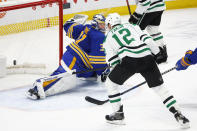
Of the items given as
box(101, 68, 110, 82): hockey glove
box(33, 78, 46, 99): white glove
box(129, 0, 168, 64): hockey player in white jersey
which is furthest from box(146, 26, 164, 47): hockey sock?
box(33, 78, 46, 99): white glove

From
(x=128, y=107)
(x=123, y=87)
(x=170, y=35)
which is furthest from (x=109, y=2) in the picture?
(x=128, y=107)

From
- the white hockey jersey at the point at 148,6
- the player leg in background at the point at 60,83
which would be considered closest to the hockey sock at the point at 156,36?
the white hockey jersey at the point at 148,6

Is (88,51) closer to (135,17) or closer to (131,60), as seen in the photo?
(135,17)

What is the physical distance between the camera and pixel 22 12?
5.95 metres

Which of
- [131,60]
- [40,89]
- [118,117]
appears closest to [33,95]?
[40,89]

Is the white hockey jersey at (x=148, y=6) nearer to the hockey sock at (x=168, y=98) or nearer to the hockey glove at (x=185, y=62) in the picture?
the hockey glove at (x=185, y=62)

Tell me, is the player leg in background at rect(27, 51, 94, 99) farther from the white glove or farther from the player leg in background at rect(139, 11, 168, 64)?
the player leg in background at rect(139, 11, 168, 64)

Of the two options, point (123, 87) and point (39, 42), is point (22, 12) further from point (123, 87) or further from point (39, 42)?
point (123, 87)

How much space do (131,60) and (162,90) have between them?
299 millimetres

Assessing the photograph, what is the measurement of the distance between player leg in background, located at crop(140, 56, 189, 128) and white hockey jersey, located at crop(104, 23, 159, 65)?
0.29ft

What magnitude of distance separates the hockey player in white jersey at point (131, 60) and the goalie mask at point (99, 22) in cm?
89

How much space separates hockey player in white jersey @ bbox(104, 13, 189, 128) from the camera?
9.66 ft

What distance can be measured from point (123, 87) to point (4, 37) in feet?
7.78

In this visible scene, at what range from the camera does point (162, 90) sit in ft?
9.69
